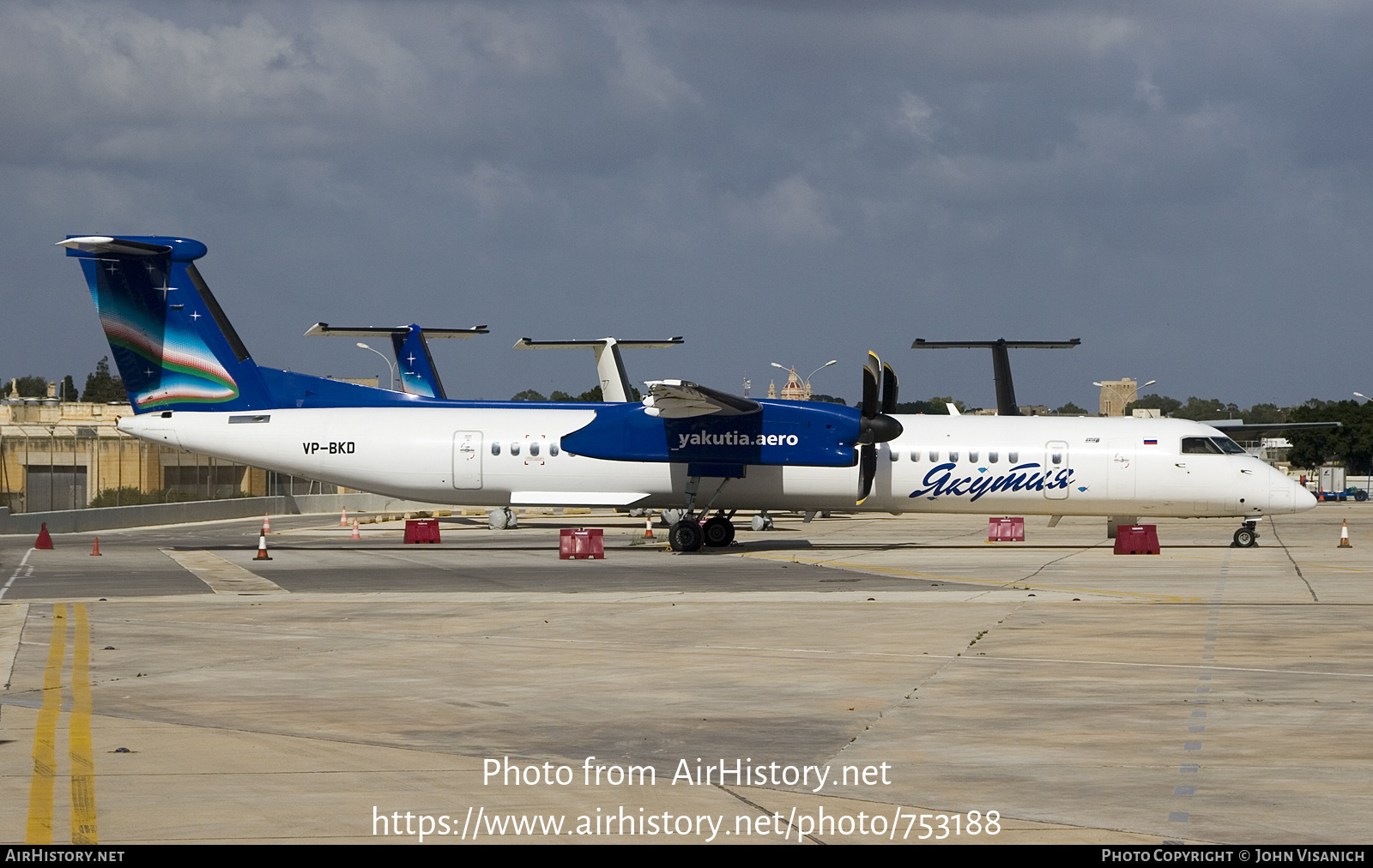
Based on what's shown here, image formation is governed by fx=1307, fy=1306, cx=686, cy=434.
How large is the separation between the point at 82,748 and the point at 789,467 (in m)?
25.4

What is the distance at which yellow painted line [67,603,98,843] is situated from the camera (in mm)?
7695

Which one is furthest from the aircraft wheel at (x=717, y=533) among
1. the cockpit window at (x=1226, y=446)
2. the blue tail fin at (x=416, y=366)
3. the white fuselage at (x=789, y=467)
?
the blue tail fin at (x=416, y=366)

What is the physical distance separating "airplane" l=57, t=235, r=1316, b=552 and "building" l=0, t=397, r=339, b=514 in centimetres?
1832

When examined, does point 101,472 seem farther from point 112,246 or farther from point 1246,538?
point 1246,538

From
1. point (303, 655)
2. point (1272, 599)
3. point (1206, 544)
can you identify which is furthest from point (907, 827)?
point (1206, 544)

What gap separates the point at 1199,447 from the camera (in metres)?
34.6

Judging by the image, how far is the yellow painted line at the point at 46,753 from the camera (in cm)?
763

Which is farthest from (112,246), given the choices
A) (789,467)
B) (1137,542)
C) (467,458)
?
(1137,542)

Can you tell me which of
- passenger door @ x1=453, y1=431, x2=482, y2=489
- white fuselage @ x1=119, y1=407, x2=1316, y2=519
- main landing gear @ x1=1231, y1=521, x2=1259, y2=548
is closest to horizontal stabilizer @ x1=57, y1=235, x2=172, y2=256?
white fuselage @ x1=119, y1=407, x2=1316, y2=519

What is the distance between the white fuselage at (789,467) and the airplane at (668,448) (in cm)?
5

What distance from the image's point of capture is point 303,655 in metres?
15.4

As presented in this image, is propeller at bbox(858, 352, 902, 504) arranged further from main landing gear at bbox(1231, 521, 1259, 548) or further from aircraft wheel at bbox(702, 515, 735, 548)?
main landing gear at bbox(1231, 521, 1259, 548)

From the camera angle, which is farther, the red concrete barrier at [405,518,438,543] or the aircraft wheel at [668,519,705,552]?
the red concrete barrier at [405,518,438,543]
